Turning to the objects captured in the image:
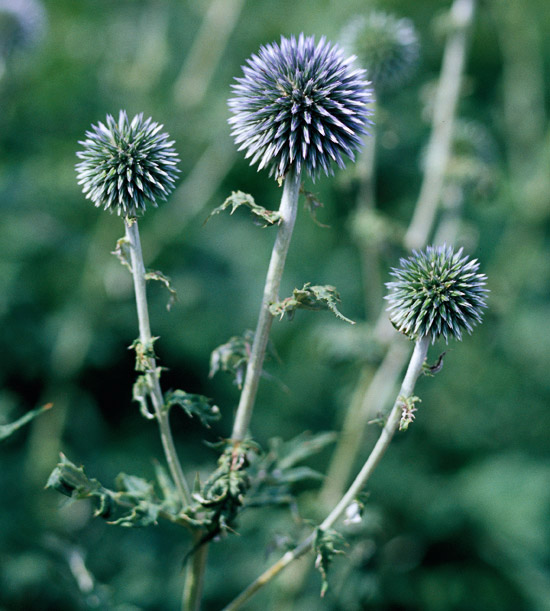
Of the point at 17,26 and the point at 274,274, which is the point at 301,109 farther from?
the point at 17,26

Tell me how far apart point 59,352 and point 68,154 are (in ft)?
7.75

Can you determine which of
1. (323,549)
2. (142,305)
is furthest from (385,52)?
(323,549)

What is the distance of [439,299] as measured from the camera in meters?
2.08

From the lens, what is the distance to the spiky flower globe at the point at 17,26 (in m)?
5.36

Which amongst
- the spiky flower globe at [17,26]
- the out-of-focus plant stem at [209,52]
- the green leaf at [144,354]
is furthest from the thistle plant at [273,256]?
the spiky flower globe at [17,26]

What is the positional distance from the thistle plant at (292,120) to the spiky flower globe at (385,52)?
2.03 metres

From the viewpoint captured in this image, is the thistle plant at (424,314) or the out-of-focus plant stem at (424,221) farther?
the out-of-focus plant stem at (424,221)

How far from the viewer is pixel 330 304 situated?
72.4 inches

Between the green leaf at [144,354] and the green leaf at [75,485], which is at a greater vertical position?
the green leaf at [144,354]

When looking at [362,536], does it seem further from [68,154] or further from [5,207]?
[68,154]

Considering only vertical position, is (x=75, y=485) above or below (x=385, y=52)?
below

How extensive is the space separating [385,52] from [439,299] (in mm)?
2654

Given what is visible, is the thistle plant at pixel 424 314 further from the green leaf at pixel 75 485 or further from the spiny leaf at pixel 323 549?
the green leaf at pixel 75 485

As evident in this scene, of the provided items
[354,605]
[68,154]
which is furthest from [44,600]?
[68,154]
